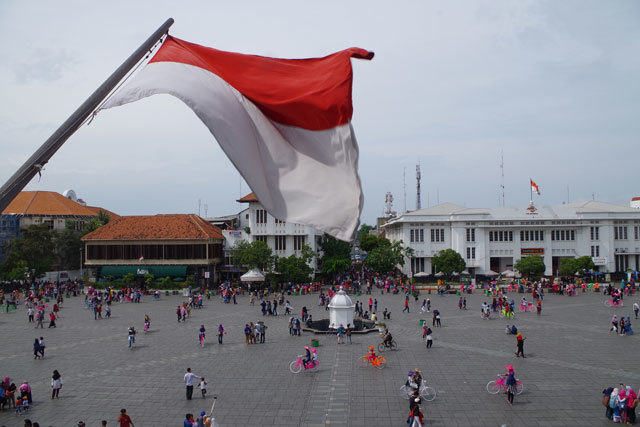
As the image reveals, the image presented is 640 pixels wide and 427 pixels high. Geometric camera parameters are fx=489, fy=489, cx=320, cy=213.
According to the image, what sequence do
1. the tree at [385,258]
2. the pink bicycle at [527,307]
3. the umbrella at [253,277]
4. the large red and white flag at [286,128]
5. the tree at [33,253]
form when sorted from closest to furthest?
the large red and white flag at [286,128] < the pink bicycle at [527,307] < the umbrella at [253,277] < the tree at [33,253] < the tree at [385,258]

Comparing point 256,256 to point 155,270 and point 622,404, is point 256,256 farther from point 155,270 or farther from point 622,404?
point 622,404


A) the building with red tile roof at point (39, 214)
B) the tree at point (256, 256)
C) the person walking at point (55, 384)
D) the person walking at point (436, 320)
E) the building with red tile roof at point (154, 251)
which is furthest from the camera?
the building with red tile roof at point (39, 214)

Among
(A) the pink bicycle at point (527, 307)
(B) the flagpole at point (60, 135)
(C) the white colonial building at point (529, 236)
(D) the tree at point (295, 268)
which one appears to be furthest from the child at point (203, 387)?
→ (C) the white colonial building at point (529, 236)

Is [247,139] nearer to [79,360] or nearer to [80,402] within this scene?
[80,402]

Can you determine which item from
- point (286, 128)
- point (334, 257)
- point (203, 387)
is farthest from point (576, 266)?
point (286, 128)

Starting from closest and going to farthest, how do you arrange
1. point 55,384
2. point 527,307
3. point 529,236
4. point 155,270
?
point 55,384, point 527,307, point 155,270, point 529,236

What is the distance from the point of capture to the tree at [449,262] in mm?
56188

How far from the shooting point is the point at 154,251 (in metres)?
54.6

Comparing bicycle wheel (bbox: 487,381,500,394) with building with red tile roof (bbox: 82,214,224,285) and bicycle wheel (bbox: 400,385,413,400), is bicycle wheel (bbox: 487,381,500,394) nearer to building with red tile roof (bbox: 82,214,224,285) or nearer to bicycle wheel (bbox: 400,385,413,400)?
bicycle wheel (bbox: 400,385,413,400)

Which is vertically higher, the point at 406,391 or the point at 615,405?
the point at 615,405

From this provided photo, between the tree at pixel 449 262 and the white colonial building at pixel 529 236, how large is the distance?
18.3ft

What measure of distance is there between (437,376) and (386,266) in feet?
131

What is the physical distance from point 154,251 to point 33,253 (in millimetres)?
13332

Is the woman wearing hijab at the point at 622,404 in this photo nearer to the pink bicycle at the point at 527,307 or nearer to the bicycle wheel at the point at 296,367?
the bicycle wheel at the point at 296,367
